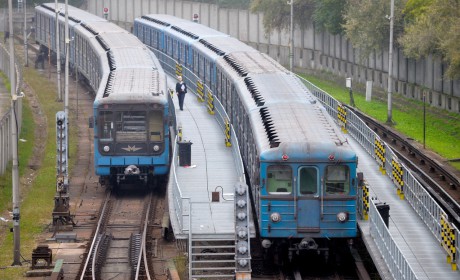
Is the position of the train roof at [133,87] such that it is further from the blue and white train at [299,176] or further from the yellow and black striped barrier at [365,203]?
the yellow and black striped barrier at [365,203]

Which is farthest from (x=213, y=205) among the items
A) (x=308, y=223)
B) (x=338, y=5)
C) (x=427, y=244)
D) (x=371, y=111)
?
(x=338, y=5)

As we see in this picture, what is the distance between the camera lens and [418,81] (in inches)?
2379

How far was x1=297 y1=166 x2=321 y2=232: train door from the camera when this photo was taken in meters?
25.8

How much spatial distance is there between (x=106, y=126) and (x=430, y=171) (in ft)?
40.8

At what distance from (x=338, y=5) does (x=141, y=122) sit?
3711cm

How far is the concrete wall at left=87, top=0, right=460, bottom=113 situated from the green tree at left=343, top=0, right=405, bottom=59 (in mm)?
2205

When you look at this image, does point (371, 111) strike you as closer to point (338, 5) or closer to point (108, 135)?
point (338, 5)

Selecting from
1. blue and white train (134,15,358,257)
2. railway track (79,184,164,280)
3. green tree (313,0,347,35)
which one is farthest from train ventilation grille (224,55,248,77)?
green tree (313,0,347,35)

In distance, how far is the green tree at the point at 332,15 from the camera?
69500mm

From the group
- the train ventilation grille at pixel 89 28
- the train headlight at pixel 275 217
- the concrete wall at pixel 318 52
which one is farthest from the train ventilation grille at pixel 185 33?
the train headlight at pixel 275 217

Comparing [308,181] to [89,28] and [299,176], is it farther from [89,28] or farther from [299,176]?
[89,28]

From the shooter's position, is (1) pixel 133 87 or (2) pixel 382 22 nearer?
(1) pixel 133 87

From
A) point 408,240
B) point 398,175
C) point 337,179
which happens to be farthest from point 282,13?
point 337,179

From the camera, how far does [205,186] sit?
31688 mm
